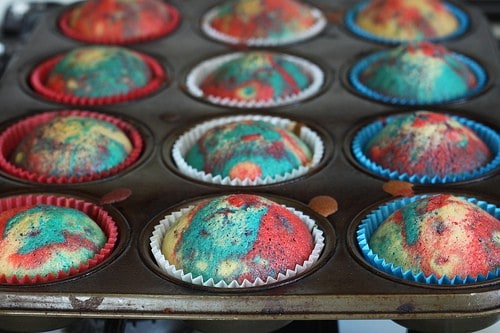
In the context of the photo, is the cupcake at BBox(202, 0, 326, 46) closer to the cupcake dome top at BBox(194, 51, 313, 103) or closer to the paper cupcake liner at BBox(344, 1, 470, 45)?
the paper cupcake liner at BBox(344, 1, 470, 45)

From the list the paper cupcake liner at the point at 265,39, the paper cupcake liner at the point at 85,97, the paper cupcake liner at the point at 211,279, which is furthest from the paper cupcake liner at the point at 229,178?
the paper cupcake liner at the point at 265,39

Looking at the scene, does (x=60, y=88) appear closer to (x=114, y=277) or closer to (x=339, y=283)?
(x=114, y=277)

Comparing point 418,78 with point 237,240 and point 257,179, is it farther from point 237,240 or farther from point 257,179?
point 237,240

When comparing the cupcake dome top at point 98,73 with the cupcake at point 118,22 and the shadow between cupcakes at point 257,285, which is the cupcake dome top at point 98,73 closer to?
the cupcake at point 118,22

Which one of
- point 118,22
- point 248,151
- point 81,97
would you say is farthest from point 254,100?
point 118,22

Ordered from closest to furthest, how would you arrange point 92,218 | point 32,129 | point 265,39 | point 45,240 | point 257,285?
point 257,285
point 45,240
point 92,218
point 32,129
point 265,39

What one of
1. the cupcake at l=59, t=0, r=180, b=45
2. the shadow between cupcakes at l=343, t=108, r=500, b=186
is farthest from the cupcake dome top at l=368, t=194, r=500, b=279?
the cupcake at l=59, t=0, r=180, b=45
